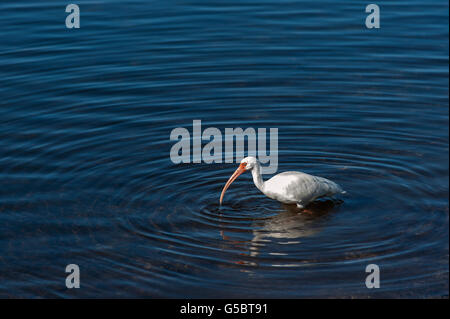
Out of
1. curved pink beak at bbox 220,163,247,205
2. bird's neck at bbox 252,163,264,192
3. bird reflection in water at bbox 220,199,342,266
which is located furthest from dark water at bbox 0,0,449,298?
bird's neck at bbox 252,163,264,192

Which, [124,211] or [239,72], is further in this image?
[239,72]

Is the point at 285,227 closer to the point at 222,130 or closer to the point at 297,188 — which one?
the point at 297,188

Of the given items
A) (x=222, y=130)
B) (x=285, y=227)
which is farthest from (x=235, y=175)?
(x=222, y=130)

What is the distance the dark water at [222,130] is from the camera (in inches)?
462

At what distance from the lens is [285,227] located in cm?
1284

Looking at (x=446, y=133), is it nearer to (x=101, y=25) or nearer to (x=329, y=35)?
(x=329, y=35)

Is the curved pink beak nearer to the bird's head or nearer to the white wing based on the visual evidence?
the bird's head

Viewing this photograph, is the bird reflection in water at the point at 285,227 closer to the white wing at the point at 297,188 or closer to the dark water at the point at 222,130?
the dark water at the point at 222,130

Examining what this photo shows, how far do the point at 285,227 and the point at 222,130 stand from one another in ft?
14.1

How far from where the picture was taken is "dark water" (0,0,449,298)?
11742 millimetres

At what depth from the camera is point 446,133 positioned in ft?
52.4

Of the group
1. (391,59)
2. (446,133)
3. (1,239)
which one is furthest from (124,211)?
(391,59)

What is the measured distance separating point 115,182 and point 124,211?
3.80 feet

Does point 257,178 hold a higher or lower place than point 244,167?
lower
